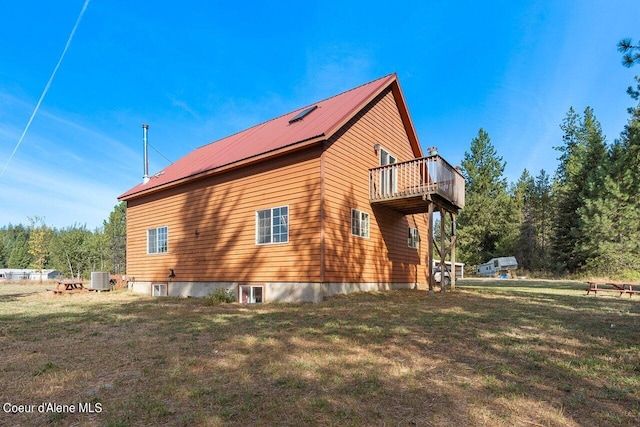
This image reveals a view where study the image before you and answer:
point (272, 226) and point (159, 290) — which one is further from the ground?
point (272, 226)

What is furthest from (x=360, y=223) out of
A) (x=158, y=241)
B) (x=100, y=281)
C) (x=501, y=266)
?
(x=501, y=266)

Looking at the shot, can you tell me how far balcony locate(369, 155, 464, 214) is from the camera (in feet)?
39.5

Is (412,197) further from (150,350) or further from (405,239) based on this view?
(150,350)

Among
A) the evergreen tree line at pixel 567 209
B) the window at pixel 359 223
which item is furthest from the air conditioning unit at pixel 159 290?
the evergreen tree line at pixel 567 209

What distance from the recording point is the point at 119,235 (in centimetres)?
4734

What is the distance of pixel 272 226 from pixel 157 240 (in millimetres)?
7613

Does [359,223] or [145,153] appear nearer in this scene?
[359,223]

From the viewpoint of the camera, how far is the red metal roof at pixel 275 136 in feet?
38.1

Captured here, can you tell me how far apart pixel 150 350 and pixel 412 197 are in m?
9.31

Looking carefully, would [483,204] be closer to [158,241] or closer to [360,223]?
[360,223]

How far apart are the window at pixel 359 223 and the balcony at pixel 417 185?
719mm

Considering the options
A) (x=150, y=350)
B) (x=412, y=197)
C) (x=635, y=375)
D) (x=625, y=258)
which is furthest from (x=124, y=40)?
(x=625, y=258)

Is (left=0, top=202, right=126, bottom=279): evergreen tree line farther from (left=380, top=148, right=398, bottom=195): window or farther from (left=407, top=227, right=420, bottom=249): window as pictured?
(left=380, top=148, right=398, bottom=195): window

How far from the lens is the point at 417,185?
13.4 meters
